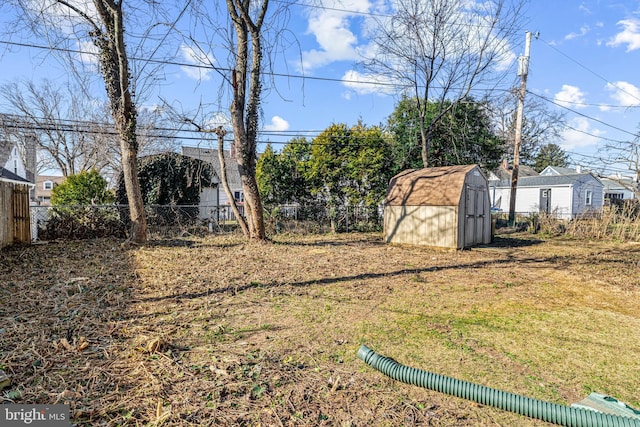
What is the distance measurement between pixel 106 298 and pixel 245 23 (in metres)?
7.63

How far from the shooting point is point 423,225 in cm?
1032

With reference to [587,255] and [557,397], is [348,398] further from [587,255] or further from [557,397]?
[587,255]

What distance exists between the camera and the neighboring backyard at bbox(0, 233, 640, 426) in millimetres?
2240

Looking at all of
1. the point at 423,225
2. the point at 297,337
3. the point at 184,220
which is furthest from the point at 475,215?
the point at 184,220

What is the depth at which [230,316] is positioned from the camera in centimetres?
397

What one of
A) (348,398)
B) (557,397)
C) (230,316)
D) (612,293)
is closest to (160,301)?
(230,316)

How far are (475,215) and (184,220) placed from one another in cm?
1058

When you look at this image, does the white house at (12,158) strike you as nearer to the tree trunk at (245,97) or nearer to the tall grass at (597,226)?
the tree trunk at (245,97)

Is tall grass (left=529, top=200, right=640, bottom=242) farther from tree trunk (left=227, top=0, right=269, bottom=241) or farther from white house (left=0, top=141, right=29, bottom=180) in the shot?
white house (left=0, top=141, right=29, bottom=180)

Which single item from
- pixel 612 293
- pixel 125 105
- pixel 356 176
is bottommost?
pixel 612 293

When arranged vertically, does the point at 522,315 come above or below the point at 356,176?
below

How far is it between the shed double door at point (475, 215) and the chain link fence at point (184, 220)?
4616mm

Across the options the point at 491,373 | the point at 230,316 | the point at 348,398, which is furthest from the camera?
the point at 230,316

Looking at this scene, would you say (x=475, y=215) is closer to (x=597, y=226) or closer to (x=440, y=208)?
(x=440, y=208)
